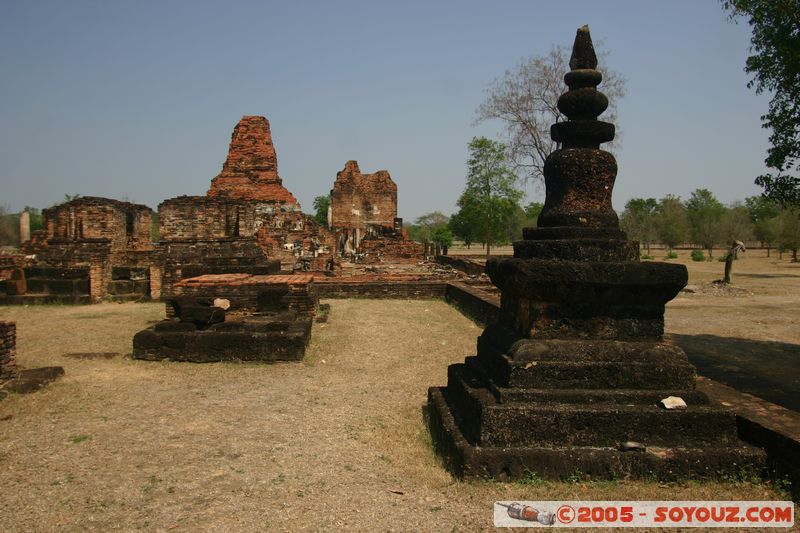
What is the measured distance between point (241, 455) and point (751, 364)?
6516 millimetres

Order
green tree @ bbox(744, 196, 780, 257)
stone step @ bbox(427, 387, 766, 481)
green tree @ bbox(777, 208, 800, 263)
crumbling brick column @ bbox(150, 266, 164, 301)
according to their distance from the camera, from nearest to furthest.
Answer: stone step @ bbox(427, 387, 766, 481), crumbling brick column @ bbox(150, 266, 164, 301), green tree @ bbox(777, 208, 800, 263), green tree @ bbox(744, 196, 780, 257)

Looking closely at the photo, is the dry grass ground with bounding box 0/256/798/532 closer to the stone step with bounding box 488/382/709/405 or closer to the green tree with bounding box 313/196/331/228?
the stone step with bounding box 488/382/709/405

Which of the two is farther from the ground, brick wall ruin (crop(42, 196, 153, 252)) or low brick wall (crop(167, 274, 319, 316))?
brick wall ruin (crop(42, 196, 153, 252))

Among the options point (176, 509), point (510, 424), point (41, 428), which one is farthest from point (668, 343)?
point (41, 428)

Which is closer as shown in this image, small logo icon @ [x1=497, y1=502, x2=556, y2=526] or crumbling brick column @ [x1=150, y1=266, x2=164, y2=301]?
small logo icon @ [x1=497, y1=502, x2=556, y2=526]

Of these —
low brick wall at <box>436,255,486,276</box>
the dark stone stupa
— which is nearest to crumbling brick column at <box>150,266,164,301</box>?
low brick wall at <box>436,255,486,276</box>

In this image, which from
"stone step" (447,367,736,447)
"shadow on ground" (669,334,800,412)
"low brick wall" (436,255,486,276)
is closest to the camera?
"stone step" (447,367,736,447)

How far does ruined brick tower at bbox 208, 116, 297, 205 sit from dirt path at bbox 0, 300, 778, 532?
11775 mm

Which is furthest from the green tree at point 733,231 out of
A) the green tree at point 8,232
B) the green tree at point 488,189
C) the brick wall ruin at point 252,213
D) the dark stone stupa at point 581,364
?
the green tree at point 8,232

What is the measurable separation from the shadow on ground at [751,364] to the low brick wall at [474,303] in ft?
9.44

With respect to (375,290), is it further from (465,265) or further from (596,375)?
(596,375)

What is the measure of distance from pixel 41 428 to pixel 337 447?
2.31m

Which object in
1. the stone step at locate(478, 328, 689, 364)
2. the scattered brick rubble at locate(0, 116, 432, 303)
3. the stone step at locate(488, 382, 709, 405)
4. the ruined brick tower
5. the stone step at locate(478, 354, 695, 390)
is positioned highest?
the ruined brick tower

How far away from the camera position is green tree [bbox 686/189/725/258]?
54.3 m
